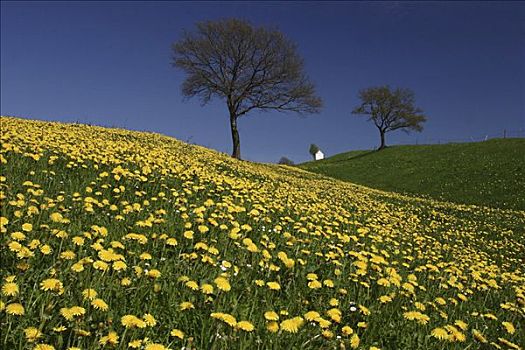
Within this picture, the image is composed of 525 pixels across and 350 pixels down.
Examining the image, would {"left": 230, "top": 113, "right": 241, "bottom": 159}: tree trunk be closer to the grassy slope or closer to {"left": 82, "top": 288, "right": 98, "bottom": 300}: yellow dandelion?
the grassy slope

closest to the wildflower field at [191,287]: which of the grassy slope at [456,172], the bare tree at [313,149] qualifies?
the grassy slope at [456,172]

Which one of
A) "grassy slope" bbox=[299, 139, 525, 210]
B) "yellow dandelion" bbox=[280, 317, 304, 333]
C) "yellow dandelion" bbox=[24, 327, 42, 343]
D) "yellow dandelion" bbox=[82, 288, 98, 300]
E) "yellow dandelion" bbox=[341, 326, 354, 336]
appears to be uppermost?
"grassy slope" bbox=[299, 139, 525, 210]

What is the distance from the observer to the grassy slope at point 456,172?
27.1m

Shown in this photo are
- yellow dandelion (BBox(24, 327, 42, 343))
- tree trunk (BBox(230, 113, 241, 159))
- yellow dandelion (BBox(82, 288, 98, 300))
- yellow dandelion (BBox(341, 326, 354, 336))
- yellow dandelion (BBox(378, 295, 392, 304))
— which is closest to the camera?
yellow dandelion (BBox(24, 327, 42, 343))

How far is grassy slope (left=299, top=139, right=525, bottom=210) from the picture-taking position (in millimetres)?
27120

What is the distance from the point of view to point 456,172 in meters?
34.4

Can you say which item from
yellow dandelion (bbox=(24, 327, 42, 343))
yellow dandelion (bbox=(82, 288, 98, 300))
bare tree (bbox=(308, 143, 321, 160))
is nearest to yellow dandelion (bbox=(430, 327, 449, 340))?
yellow dandelion (bbox=(82, 288, 98, 300))

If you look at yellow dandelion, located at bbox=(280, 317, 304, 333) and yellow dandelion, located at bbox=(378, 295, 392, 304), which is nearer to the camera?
yellow dandelion, located at bbox=(280, 317, 304, 333)

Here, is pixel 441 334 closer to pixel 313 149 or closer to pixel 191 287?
pixel 191 287

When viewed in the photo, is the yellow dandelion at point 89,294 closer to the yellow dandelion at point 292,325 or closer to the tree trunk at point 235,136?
the yellow dandelion at point 292,325

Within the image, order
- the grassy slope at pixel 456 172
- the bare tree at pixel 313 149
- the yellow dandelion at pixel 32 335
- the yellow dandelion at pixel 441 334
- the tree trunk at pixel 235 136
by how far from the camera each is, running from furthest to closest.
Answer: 1. the bare tree at pixel 313 149
2. the tree trunk at pixel 235 136
3. the grassy slope at pixel 456 172
4. the yellow dandelion at pixel 441 334
5. the yellow dandelion at pixel 32 335

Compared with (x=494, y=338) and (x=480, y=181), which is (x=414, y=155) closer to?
(x=480, y=181)

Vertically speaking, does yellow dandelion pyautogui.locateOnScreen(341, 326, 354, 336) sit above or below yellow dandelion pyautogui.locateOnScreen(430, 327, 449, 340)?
above

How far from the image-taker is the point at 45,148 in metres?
8.27
